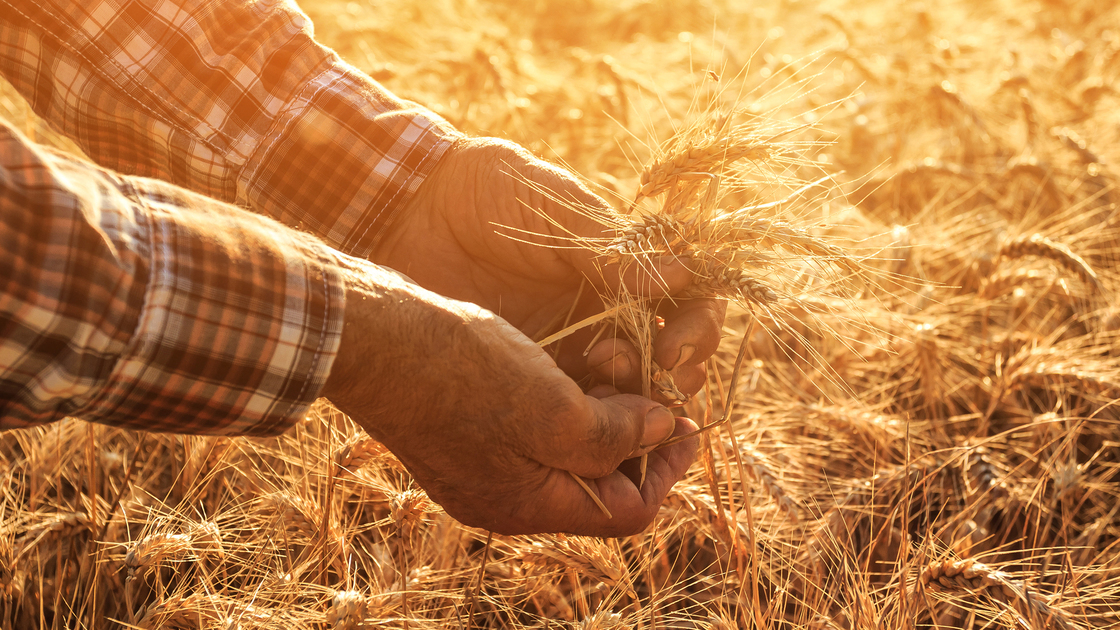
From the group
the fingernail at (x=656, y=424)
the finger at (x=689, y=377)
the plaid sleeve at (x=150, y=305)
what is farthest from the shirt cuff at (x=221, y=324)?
the finger at (x=689, y=377)

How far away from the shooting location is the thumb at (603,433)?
3.93 feet

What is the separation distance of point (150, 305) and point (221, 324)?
0.09m

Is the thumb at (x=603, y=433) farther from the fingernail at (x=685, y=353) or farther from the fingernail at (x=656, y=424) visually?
the fingernail at (x=685, y=353)

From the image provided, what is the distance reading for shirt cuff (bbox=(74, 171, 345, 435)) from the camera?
956mm

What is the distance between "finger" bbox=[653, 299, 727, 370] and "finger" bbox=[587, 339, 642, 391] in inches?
2.5

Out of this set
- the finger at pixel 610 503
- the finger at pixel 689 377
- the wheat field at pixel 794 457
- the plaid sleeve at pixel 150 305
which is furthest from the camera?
the finger at pixel 689 377

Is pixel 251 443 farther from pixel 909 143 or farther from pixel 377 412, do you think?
pixel 909 143

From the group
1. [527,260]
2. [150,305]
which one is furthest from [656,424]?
[150,305]

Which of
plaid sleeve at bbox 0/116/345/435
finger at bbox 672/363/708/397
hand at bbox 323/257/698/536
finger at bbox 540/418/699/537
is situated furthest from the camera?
finger at bbox 672/363/708/397

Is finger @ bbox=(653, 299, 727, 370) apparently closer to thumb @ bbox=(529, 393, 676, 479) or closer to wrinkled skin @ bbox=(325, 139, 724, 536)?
wrinkled skin @ bbox=(325, 139, 724, 536)

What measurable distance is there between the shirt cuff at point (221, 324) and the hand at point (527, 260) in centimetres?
49

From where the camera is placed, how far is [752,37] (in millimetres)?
5340

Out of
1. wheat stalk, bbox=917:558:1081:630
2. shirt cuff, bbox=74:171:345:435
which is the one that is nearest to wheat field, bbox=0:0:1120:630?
wheat stalk, bbox=917:558:1081:630

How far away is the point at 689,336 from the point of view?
1.44m
